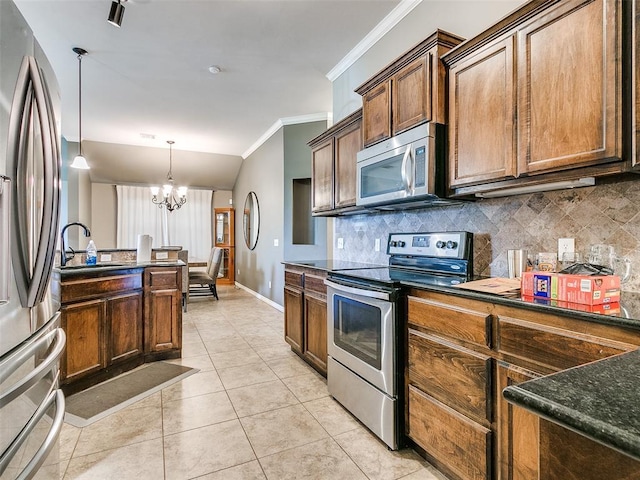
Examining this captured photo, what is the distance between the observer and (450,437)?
5.28ft

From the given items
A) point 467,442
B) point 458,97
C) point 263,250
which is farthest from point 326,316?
point 263,250

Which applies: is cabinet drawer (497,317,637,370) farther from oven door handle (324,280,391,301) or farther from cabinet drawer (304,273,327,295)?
cabinet drawer (304,273,327,295)

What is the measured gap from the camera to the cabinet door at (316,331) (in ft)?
9.20

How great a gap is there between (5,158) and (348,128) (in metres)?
2.40

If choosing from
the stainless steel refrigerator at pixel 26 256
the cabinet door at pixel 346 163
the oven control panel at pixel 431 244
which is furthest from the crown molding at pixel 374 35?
the stainless steel refrigerator at pixel 26 256

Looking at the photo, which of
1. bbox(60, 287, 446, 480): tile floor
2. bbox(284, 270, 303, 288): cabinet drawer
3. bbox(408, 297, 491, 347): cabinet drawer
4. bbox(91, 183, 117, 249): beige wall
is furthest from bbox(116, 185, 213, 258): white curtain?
bbox(408, 297, 491, 347): cabinet drawer

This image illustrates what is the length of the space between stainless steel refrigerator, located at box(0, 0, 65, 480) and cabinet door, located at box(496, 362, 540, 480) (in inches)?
64.2

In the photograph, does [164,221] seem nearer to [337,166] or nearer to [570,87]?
[337,166]

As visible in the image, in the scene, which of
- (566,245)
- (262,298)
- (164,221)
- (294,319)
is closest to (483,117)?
(566,245)

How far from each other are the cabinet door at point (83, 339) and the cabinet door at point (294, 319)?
159 cm

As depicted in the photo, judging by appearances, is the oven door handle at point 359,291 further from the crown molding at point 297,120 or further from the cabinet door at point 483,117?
the crown molding at point 297,120

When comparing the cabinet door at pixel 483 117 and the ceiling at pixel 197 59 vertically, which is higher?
the ceiling at pixel 197 59

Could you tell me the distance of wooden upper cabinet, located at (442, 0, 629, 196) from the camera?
4.25ft

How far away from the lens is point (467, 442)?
1.52 meters
